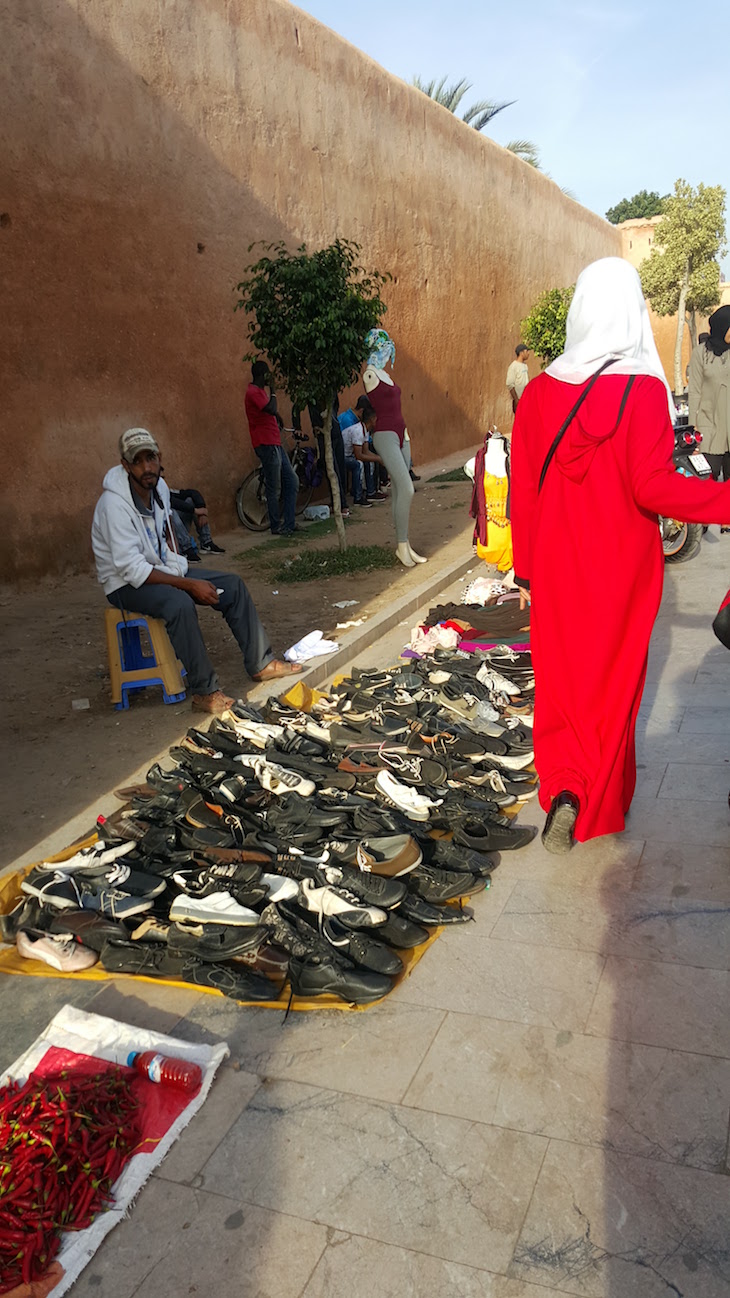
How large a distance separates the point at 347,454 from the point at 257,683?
7872 mm

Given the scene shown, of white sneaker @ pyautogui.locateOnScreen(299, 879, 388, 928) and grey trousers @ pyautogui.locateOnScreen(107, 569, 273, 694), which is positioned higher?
grey trousers @ pyautogui.locateOnScreen(107, 569, 273, 694)

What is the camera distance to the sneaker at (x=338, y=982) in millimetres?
2760

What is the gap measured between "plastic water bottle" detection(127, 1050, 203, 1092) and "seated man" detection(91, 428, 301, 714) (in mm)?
2802

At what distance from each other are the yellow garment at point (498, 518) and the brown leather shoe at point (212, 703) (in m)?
3.09

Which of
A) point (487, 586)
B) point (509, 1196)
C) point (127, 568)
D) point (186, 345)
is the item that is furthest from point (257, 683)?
point (186, 345)

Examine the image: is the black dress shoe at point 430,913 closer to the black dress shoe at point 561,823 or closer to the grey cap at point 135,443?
the black dress shoe at point 561,823

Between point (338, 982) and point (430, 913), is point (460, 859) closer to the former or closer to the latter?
point (430, 913)

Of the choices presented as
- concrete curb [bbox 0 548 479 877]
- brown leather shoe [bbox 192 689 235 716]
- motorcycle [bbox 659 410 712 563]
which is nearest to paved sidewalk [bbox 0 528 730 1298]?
concrete curb [bbox 0 548 479 877]

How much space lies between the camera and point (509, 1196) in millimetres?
2061

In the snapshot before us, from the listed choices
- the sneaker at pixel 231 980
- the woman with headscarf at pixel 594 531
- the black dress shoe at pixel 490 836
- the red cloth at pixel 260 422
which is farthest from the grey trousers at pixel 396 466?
the sneaker at pixel 231 980

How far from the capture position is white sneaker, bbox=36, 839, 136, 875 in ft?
11.4

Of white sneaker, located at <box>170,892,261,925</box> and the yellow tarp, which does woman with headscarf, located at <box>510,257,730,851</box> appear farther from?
white sneaker, located at <box>170,892,261,925</box>

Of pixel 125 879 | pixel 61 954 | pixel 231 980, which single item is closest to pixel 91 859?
pixel 125 879

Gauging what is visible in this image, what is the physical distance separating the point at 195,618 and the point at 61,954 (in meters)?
2.51
